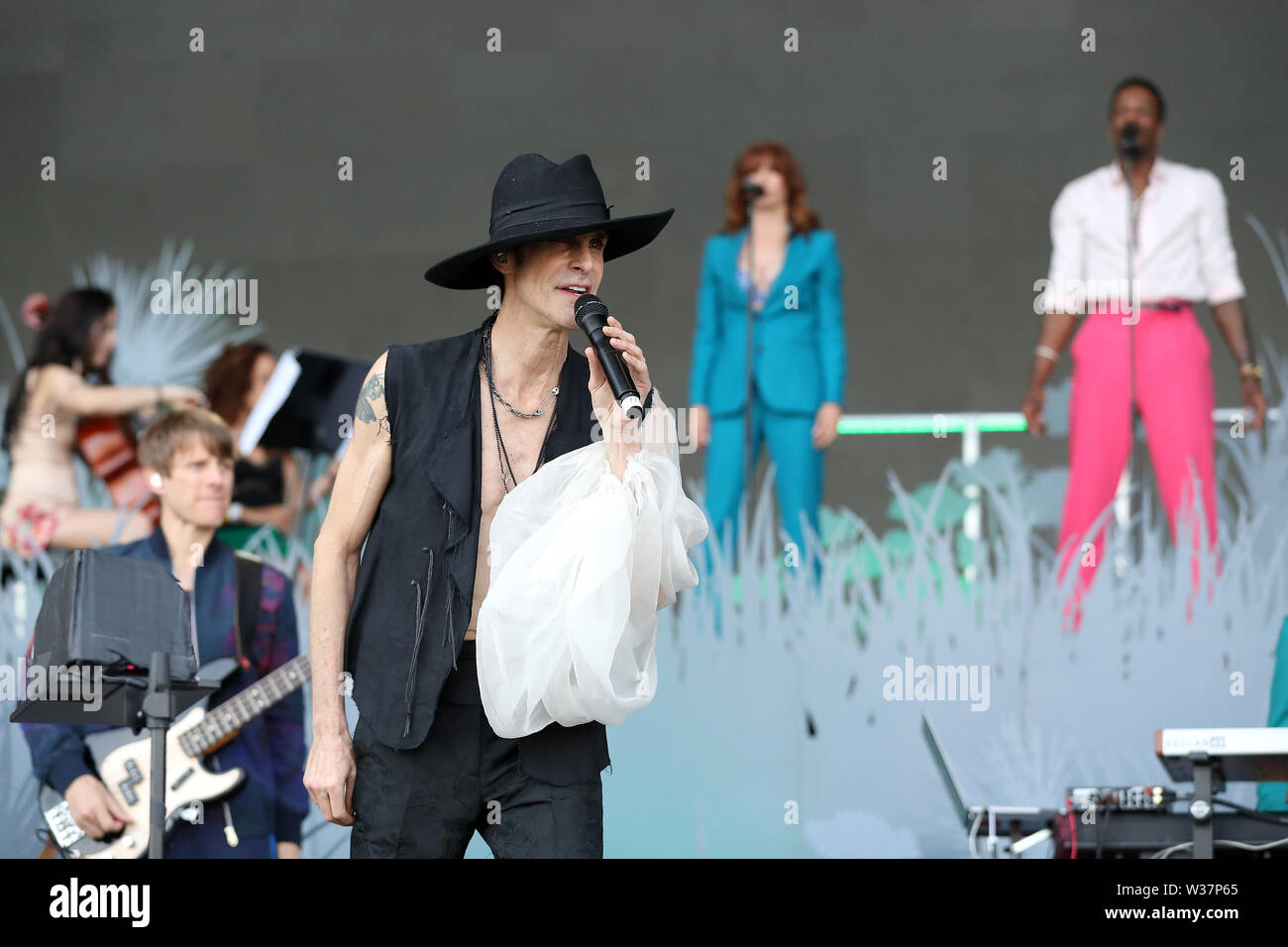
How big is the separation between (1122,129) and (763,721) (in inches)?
92.7

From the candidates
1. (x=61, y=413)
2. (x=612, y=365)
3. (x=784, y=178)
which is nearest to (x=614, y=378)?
(x=612, y=365)

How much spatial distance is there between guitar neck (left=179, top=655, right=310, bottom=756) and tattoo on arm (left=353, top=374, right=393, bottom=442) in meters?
2.10

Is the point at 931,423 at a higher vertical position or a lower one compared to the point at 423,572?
higher

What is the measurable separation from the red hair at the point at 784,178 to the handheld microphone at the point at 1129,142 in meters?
1.06

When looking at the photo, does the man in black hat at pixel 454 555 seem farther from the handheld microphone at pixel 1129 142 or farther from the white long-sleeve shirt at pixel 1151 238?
the handheld microphone at pixel 1129 142

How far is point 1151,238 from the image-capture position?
17.5 feet

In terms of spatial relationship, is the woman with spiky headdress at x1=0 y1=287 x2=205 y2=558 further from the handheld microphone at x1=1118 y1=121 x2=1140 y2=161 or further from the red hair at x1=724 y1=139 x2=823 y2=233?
the handheld microphone at x1=1118 y1=121 x2=1140 y2=161

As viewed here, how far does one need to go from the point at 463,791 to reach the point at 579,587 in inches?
16.4

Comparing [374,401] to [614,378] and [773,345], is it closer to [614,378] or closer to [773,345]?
[614,378]

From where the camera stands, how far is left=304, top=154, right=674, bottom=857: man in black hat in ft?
8.66

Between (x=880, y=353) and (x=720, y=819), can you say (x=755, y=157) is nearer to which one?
(x=880, y=353)

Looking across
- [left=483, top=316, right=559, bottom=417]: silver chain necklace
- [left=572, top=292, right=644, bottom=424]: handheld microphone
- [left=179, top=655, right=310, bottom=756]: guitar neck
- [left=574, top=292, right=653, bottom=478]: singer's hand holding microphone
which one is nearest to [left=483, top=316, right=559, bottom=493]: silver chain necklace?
[left=483, top=316, right=559, bottom=417]: silver chain necklace

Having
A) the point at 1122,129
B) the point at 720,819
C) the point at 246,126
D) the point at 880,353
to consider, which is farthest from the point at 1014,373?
the point at 246,126

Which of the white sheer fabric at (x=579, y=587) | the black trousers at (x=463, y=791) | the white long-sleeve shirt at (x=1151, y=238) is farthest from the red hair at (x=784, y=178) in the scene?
the black trousers at (x=463, y=791)
